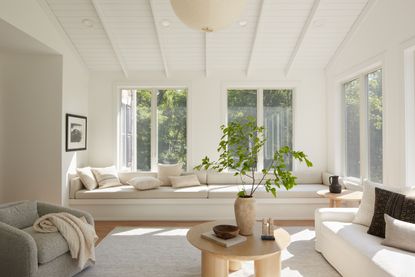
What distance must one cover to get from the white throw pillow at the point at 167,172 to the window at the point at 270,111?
1.43 meters

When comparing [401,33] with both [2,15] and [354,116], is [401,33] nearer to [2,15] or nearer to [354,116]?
[354,116]

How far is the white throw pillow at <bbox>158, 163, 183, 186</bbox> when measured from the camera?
5.24m

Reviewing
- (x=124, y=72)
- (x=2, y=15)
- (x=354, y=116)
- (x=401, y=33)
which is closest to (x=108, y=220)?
(x=124, y=72)

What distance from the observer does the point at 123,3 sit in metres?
3.98

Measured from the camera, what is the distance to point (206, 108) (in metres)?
5.58

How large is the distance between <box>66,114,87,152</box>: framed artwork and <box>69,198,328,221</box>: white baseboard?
103 cm

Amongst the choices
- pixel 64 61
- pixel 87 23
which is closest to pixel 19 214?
pixel 64 61

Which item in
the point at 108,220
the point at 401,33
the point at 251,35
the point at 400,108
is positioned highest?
the point at 251,35

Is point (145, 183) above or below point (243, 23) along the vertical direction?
below

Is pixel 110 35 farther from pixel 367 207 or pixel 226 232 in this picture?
pixel 367 207

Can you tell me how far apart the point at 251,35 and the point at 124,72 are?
2477 mm

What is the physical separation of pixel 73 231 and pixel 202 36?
11.2ft

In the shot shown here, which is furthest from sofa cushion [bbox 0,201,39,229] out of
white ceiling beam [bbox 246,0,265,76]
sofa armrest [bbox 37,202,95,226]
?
white ceiling beam [bbox 246,0,265,76]

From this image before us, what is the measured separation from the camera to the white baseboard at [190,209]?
471 centimetres
